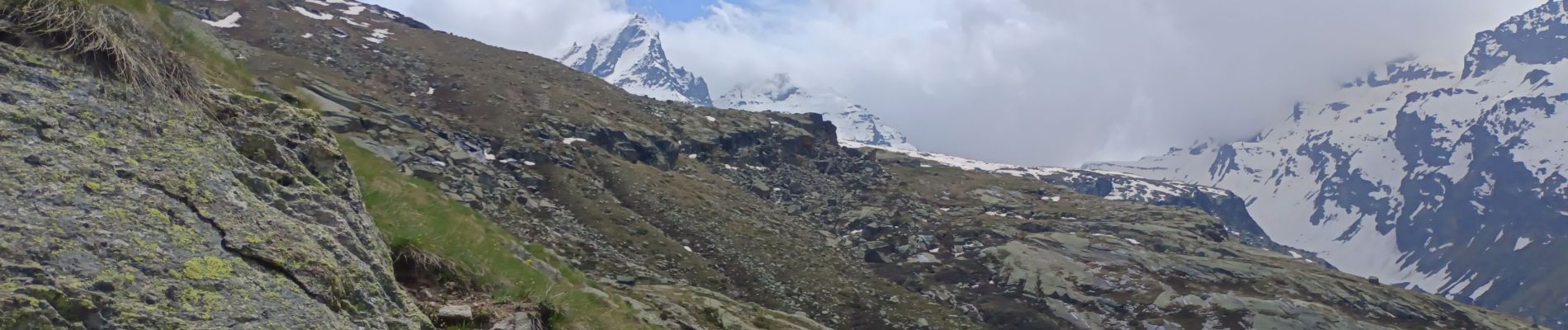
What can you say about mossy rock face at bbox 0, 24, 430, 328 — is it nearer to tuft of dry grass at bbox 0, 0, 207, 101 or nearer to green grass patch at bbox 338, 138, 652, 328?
tuft of dry grass at bbox 0, 0, 207, 101

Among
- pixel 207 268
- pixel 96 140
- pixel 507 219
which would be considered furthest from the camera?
pixel 507 219

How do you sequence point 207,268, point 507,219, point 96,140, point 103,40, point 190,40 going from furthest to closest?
point 507,219 → point 190,40 → point 103,40 → point 96,140 → point 207,268

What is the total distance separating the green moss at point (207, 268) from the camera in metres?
4.96

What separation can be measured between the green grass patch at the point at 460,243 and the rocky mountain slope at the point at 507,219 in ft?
0.15

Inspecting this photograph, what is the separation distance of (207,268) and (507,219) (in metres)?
51.7

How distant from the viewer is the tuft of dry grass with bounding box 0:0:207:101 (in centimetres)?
591

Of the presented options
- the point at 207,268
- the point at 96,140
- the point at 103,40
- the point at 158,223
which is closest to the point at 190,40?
the point at 103,40

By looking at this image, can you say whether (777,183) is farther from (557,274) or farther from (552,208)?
(557,274)

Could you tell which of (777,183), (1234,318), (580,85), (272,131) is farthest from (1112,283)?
(272,131)

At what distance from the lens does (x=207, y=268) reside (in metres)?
5.05

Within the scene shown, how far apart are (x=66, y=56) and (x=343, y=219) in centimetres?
206

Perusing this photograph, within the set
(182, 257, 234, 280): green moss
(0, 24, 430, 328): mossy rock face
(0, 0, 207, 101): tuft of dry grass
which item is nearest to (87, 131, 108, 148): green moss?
(0, 24, 430, 328): mossy rock face

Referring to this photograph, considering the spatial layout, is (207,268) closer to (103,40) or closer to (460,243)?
(103,40)

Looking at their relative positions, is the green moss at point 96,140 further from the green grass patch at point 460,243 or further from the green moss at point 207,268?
the green grass patch at point 460,243
